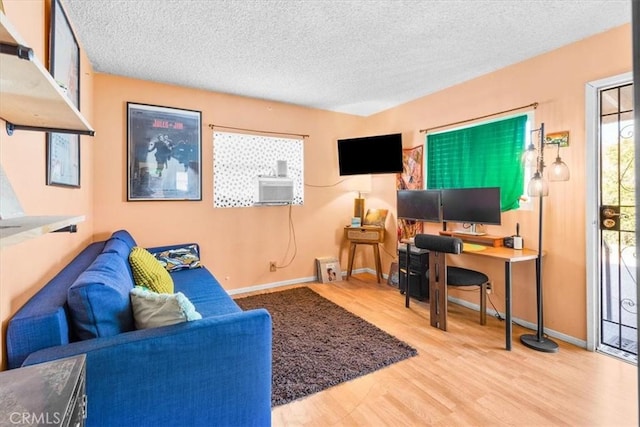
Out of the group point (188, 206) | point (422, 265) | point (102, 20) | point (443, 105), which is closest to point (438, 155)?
point (443, 105)

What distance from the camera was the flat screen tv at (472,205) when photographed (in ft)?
9.19

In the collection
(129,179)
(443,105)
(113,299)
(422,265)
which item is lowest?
(422,265)

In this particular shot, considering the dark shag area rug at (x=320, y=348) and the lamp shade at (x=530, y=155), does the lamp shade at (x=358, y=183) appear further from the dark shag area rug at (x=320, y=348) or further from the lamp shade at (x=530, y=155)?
the lamp shade at (x=530, y=155)

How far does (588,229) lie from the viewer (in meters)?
2.38

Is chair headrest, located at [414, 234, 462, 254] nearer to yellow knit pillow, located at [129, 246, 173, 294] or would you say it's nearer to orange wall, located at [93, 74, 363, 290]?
orange wall, located at [93, 74, 363, 290]

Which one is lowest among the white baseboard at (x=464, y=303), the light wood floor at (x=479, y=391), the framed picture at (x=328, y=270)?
the light wood floor at (x=479, y=391)

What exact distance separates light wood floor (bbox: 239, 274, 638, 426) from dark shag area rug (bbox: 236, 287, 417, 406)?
0.28 ft

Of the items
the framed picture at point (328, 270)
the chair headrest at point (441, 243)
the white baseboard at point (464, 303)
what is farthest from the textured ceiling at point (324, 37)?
the white baseboard at point (464, 303)

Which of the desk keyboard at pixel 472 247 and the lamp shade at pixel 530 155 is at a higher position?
the lamp shade at pixel 530 155

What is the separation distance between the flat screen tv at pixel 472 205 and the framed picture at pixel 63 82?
3.19 meters

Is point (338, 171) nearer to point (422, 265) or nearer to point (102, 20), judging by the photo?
point (422, 265)

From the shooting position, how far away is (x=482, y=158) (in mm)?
3131

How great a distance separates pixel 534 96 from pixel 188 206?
374 centimetres

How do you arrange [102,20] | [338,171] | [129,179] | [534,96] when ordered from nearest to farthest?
[102,20]
[534,96]
[129,179]
[338,171]
